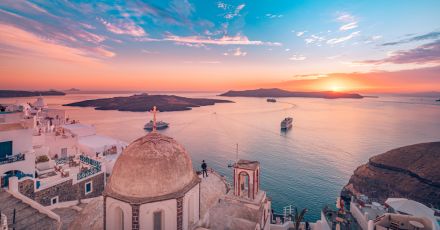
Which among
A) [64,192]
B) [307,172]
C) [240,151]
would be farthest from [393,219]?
[240,151]

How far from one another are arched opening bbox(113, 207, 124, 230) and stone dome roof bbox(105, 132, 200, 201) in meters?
0.92

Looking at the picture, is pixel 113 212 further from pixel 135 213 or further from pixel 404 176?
pixel 404 176

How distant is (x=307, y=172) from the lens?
46375 mm

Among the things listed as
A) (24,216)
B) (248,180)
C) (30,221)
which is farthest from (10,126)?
(248,180)

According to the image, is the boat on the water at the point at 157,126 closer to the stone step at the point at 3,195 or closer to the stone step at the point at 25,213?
the stone step at the point at 3,195

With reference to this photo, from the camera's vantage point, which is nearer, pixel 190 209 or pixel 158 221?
pixel 158 221

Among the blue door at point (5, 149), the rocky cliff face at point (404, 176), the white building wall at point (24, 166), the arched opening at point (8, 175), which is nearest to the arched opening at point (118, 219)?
the arched opening at point (8, 175)

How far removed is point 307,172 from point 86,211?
133 feet

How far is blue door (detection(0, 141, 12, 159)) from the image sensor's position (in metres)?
20.2

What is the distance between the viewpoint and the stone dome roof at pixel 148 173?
1136 centimetres

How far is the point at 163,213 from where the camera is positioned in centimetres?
1159

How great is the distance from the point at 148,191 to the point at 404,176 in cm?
4528

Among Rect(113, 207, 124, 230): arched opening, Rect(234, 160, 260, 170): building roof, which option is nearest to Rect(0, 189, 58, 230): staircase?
Rect(113, 207, 124, 230): arched opening

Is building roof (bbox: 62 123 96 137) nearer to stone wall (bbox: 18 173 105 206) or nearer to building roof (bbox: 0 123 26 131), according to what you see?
building roof (bbox: 0 123 26 131)
